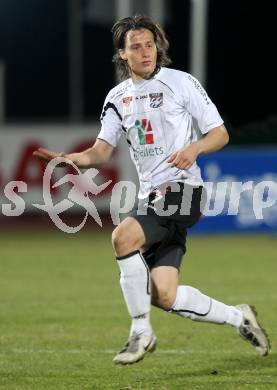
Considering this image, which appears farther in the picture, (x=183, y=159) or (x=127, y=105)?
(x=127, y=105)

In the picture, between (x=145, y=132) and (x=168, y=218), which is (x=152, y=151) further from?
(x=168, y=218)

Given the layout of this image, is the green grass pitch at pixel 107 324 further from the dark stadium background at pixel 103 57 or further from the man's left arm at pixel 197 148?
the dark stadium background at pixel 103 57

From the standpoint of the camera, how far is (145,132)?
7.78 m

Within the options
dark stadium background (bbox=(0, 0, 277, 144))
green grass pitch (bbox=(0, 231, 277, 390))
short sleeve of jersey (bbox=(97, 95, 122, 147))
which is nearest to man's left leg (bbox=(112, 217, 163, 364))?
green grass pitch (bbox=(0, 231, 277, 390))

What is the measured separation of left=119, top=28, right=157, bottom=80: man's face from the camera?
7734 mm

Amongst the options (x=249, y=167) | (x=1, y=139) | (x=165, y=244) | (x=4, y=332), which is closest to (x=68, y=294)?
(x=4, y=332)

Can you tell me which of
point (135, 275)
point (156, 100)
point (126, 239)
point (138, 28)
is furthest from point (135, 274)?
point (138, 28)

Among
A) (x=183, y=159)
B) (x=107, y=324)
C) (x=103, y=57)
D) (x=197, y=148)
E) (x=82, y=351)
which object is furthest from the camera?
(x=103, y=57)

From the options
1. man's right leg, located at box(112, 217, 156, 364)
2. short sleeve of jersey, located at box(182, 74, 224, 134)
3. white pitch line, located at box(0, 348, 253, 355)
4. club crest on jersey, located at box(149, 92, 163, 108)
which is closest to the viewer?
man's right leg, located at box(112, 217, 156, 364)

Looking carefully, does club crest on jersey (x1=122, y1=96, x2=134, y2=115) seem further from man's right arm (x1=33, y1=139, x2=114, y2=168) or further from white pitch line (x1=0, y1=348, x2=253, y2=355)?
white pitch line (x1=0, y1=348, x2=253, y2=355)

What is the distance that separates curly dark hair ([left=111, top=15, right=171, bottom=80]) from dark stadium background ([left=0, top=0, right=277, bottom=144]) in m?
29.0

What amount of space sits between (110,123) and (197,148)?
0.87 metres

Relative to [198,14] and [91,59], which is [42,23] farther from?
[198,14]

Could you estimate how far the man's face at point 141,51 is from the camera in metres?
7.73
